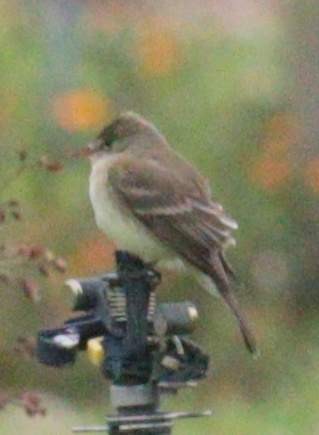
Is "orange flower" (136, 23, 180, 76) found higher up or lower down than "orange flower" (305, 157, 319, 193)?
higher up

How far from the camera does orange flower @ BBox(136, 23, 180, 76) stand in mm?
8898

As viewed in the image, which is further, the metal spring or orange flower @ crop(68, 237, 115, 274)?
orange flower @ crop(68, 237, 115, 274)

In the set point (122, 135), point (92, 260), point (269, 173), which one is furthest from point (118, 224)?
point (269, 173)

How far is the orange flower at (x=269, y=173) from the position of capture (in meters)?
8.92

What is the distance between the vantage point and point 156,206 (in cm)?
533

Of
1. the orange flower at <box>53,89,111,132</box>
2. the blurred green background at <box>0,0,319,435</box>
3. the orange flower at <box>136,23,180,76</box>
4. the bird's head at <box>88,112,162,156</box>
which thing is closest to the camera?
the bird's head at <box>88,112,162,156</box>

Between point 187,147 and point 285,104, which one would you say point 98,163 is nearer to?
point 187,147

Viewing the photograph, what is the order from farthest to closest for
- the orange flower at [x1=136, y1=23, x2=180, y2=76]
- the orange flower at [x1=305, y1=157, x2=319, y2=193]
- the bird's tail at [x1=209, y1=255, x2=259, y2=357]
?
the orange flower at [x1=305, y1=157, x2=319, y2=193] → the orange flower at [x1=136, y1=23, x2=180, y2=76] → the bird's tail at [x1=209, y1=255, x2=259, y2=357]

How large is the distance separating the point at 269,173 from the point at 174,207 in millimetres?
3656

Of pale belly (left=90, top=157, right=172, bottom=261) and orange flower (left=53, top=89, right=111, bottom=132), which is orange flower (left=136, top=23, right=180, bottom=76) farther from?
pale belly (left=90, top=157, right=172, bottom=261)

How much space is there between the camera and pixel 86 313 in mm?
4445

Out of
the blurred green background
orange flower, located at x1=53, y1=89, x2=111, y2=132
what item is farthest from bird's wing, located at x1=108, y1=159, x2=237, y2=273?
orange flower, located at x1=53, y1=89, x2=111, y2=132

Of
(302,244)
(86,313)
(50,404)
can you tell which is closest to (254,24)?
(302,244)

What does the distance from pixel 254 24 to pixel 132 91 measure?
0.86 m
